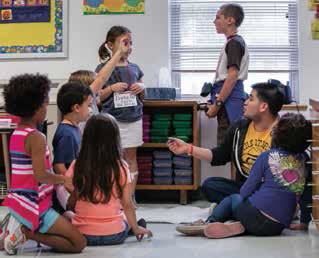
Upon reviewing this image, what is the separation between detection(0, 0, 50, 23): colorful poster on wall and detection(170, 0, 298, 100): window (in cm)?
104

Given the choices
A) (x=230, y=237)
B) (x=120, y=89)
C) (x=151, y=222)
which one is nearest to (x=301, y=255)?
(x=230, y=237)

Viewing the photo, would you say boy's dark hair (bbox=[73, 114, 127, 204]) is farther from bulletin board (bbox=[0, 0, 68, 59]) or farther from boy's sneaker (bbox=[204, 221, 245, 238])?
bulletin board (bbox=[0, 0, 68, 59])

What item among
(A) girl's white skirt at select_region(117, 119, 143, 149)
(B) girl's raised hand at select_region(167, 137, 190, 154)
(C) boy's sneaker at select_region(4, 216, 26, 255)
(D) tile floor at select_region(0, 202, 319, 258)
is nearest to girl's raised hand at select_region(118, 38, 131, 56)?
(A) girl's white skirt at select_region(117, 119, 143, 149)

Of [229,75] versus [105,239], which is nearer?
[105,239]

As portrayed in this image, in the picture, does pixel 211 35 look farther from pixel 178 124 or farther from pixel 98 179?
pixel 98 179

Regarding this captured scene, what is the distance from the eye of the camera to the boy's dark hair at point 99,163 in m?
2.65

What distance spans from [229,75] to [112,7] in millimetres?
1257

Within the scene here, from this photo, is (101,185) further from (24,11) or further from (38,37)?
(24,11)

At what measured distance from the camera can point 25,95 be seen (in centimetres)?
255

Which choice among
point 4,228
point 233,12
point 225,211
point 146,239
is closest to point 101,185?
point 146,239

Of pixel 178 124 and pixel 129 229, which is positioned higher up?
pixel 178 124

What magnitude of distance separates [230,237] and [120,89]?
144 centimetres

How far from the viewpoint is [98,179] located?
2.65m

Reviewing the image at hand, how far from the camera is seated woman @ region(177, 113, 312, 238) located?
2.86 metres
